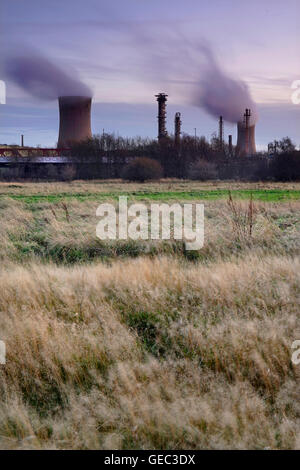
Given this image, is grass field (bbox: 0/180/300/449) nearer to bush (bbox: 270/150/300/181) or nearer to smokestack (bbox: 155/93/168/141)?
bush (bbox: 270/150/300/181)

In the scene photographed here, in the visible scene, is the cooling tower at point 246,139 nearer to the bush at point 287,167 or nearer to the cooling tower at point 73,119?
the bush at point 287,167

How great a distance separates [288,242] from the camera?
7859 millimetres

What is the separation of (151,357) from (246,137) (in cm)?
4836

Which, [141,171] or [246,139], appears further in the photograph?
[246,139]

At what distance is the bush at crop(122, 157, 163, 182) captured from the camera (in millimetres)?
39594

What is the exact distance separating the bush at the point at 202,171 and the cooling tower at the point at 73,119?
1119cm

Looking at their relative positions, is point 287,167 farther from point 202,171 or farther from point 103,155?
point 103,155

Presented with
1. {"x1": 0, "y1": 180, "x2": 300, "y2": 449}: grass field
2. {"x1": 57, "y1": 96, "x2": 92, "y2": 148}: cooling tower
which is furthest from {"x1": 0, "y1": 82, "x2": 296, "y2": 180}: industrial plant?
{"x1": 0, "y1": 180, "x2": 300, "y2": 449}: grass field

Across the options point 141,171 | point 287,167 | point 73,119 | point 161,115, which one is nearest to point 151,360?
point 141,171

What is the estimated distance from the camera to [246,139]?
49.6 meters

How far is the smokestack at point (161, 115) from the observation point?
44.9 metres

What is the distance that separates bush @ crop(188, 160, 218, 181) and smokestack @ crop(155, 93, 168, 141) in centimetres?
736

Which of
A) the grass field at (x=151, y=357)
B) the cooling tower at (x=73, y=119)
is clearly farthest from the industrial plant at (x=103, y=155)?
the grass field at (x=151, y=357)

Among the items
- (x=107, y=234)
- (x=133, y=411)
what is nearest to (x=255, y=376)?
(x=133, y=411)
